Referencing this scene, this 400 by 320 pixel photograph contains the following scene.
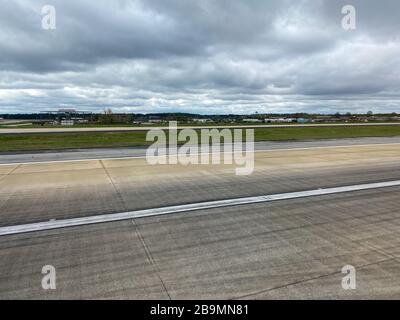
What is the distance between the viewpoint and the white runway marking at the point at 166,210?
5562 millimetres

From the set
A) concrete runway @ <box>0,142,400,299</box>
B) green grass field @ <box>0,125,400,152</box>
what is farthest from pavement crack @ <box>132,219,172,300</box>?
green grass field @ <box>0,125,400,152</box>

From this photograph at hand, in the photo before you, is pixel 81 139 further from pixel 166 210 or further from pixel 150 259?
pixel 150 259

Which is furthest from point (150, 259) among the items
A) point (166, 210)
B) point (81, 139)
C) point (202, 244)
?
point (81, 139)

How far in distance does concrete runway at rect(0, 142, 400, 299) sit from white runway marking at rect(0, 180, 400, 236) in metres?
0.26

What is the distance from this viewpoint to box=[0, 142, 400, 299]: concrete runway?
11.8ft

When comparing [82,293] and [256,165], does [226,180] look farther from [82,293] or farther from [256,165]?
[82,293]

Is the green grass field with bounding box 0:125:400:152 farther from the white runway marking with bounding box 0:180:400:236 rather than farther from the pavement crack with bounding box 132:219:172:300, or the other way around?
the pavement crack with bounding box 132:219:172:300

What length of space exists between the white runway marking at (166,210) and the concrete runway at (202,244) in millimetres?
258

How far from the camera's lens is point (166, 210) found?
6512 mm

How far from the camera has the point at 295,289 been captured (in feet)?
11.5
